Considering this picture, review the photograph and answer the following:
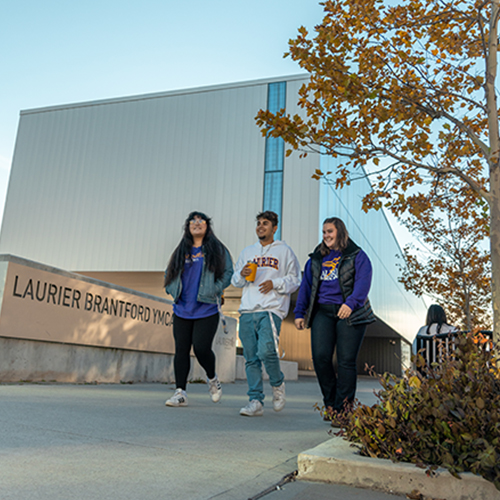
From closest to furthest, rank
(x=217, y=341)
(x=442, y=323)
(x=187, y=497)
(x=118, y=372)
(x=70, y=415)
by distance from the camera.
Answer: (x=187, y=497) < (x=70, y=415) < (x=442, y=323) < (x=118, y=372) < (x=217, y=341)

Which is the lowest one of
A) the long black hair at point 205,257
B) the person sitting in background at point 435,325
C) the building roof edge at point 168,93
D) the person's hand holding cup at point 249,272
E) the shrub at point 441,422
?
the shrub at point 441,422

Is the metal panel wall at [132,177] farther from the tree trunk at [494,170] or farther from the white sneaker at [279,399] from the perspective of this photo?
the white sneaker at [279,399]

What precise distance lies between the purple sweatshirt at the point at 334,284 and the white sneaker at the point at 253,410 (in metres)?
0.86

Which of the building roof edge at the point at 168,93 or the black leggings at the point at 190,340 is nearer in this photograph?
the black leggings at the point at 190,340

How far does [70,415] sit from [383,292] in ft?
96.8

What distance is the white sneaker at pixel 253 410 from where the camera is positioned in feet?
14.1

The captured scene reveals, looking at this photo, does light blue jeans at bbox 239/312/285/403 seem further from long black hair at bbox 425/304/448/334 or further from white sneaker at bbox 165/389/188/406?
long black hair at bbox 425/304/448/334

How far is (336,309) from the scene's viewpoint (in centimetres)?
413

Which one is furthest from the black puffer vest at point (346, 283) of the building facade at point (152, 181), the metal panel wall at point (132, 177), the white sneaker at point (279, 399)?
the metal panel wall at point (132, 177)

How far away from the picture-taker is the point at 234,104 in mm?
22953

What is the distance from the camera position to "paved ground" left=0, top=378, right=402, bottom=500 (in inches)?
72.5

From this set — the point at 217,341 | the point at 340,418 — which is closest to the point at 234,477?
the point at 340,418

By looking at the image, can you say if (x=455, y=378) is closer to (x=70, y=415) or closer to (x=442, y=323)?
(x=70, y=415)

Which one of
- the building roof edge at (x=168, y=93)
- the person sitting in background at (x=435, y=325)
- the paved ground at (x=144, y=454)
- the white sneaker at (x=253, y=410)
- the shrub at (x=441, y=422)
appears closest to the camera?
the paved ground at (x=144, y=454)
